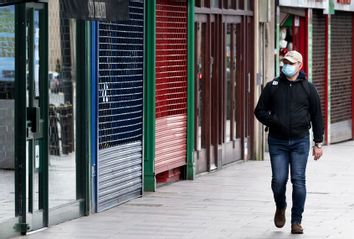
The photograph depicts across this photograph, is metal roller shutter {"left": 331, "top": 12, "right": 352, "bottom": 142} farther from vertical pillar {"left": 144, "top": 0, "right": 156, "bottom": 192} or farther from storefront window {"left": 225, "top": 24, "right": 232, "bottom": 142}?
vertical pillar {"left": 144, "top": 0, "right": 156, "bottom": 192}

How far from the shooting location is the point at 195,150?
17891mm

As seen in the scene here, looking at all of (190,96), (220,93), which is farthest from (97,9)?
(220,93)

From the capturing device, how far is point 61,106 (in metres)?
12.8

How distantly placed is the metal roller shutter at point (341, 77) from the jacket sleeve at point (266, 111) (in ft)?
46.6

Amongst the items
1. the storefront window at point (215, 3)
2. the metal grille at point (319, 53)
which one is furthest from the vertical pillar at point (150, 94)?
the metal grille at point (319, 53)

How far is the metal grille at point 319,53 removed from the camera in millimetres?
25016

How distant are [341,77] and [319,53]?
6.20ft

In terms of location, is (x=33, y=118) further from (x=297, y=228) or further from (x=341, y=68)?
(x=341, y=68)

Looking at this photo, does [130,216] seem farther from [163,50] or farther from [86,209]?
[163,50]

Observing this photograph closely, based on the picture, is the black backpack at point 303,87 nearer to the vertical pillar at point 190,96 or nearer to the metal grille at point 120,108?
the metal grille at point 120,108

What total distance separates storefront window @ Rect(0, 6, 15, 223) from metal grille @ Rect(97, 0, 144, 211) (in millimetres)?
1941

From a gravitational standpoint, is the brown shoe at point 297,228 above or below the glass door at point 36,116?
below

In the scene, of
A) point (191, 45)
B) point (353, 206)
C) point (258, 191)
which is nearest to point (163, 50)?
point (191, 45)

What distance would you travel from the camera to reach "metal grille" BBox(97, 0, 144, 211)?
13656 millimetres
